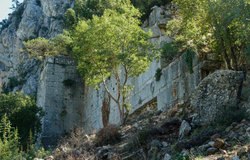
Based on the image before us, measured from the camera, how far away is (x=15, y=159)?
28.6ft

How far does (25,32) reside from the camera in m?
43.6

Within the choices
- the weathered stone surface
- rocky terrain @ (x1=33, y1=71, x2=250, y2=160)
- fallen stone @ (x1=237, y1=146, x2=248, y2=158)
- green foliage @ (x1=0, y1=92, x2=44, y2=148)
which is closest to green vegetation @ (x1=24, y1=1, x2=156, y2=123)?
rocky terrain @ (x1=33, y1=71, x2=250, y2=160)

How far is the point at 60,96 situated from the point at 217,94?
15.8m

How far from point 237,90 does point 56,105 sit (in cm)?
1606

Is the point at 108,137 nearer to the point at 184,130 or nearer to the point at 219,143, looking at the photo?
the point at 184,130

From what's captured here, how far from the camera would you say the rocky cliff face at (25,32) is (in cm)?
3771

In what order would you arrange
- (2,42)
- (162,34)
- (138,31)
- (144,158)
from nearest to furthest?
(144,158) < (138,31) < (162,34) < (2,42)

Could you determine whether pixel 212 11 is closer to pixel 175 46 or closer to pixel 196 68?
pixel 196 68

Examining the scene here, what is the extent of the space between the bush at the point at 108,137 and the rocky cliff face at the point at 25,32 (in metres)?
24.0

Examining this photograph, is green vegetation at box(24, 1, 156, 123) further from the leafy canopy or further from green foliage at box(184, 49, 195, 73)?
green foliage at box(184, 49, 195, 73)

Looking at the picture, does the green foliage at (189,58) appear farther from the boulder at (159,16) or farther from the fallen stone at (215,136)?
the fallen stone at (215,136)

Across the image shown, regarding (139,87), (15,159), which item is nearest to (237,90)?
(15,159)

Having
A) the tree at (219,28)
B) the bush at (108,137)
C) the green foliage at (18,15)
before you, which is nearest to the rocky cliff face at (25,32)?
the green foliage at (18,15)

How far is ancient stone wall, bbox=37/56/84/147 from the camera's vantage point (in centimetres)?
2223
